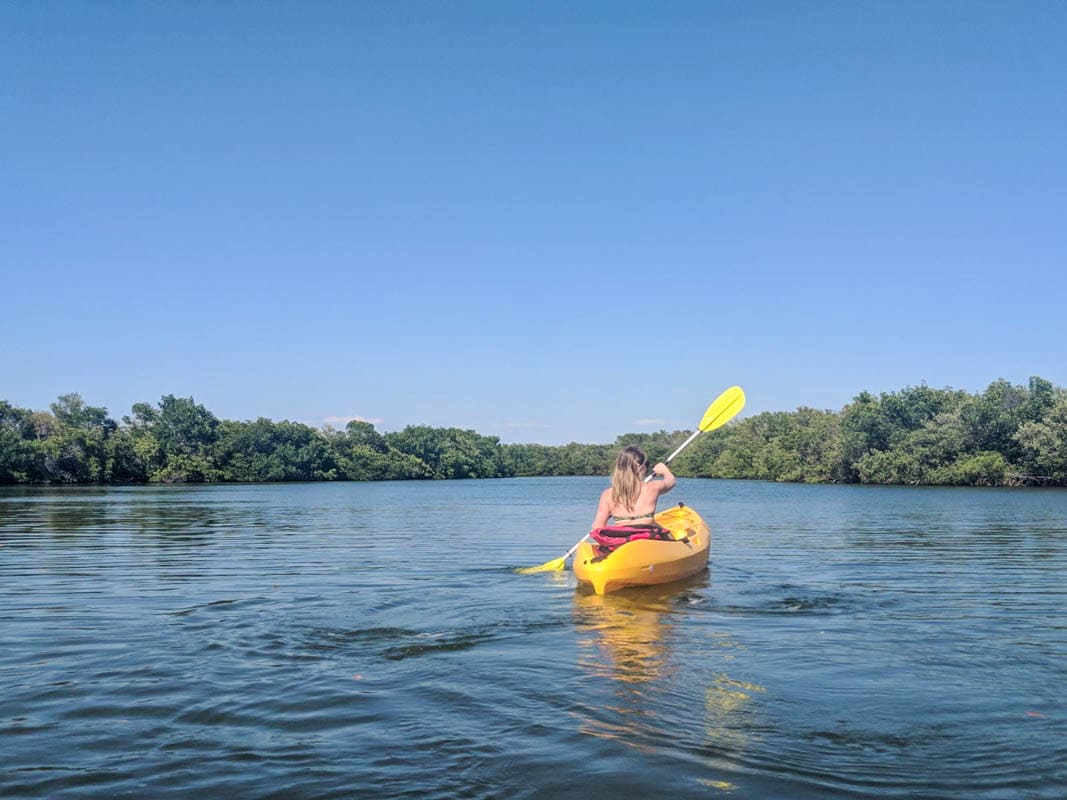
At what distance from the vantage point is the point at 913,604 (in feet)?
27.1

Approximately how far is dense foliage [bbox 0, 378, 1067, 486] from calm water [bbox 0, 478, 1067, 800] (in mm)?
46017

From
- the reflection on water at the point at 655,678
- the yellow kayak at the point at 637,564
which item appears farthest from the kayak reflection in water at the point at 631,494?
the reflection on water at the point at 655,678

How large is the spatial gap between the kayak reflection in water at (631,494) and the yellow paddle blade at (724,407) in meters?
4.49

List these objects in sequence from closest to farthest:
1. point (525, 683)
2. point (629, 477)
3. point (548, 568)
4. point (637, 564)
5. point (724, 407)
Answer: point (525, 683) < point (637, 564) < point (629, 477) < point (548, 568) < point (724, 407)

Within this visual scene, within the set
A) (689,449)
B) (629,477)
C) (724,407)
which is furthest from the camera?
(689,449)

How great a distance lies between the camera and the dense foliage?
52.8 metres

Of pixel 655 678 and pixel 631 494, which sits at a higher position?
pixel 631 494

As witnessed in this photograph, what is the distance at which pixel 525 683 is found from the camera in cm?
507

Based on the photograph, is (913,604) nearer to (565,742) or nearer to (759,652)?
(759,652)

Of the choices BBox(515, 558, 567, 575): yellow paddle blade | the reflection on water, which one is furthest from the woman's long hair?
BBox(515, 558, 567, 575): yellow paddle blade

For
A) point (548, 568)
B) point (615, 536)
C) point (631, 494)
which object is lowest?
point (548, 568)

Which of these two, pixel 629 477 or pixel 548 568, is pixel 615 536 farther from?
Answer: pixel 548 568

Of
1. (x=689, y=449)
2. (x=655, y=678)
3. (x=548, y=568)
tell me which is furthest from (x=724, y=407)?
(x=689, y=449)

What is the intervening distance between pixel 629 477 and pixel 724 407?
5130 millimetres
